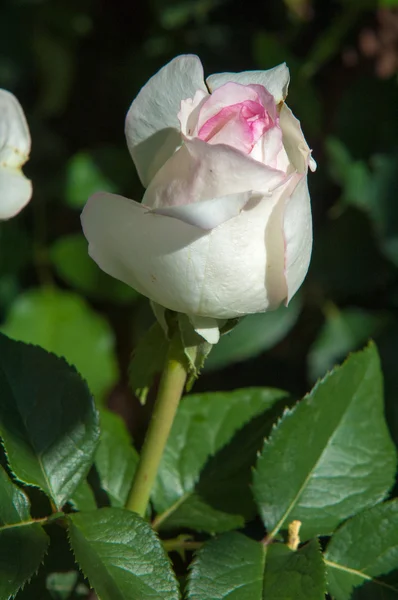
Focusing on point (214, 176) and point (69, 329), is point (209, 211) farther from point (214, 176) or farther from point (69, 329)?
point (69, 329)

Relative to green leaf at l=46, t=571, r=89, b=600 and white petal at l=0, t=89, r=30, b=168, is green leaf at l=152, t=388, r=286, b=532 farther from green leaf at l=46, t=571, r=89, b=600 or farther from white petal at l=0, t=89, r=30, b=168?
white petal at l=0, t=89, r=30, b=168

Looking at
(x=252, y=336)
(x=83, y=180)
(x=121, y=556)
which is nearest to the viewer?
(x=121, y=556)

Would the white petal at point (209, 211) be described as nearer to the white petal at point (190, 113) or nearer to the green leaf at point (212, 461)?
the white petal at point (190, 113)

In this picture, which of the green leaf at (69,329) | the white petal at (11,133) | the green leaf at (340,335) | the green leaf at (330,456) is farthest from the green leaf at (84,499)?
the green leaf at (69,329)

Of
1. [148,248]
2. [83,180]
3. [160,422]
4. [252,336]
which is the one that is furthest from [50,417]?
[83,180]

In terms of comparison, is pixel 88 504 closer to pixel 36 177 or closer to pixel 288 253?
pixel 288 253

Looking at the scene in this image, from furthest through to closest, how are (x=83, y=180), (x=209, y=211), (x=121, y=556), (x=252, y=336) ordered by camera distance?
1. (x=83, y=180)
2. (x=252, y=336)
3. (x=121, y=556)
4. (x=209, y=211)
